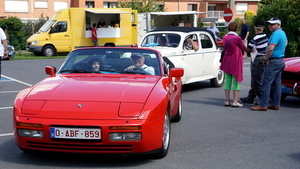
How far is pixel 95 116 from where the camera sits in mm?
4754

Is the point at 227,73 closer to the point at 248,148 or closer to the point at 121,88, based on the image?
the point at 248,148

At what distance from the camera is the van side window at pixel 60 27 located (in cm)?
2561

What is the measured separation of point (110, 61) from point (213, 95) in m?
5.29

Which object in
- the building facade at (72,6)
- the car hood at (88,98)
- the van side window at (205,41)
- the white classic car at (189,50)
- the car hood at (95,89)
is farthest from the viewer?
the building facade at (72,6)

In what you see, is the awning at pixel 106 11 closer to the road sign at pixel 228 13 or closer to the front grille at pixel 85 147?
the road sign at pixel 228 13

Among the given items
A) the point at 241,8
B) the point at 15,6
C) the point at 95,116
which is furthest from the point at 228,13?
the point at 241,8

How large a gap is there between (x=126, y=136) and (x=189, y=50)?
700 cm

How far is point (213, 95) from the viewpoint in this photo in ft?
36.6

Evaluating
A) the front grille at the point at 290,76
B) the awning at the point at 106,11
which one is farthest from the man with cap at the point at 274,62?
the awning at the point at 106,11

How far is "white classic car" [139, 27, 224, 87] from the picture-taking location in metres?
11.2

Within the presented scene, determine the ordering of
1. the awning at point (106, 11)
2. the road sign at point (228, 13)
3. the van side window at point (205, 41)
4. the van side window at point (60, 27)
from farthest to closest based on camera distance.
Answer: the awning at point (106, 11) < the van side window at point (60, 27) < the road sign at point (228, 13) < the van side window at point (205, 41)

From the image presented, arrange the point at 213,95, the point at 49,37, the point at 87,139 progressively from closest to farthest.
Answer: the point at 87,139
the point at 213,95
the point at 49,37

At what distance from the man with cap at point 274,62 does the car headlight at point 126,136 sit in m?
4.60

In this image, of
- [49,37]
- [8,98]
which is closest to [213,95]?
[8,98]
